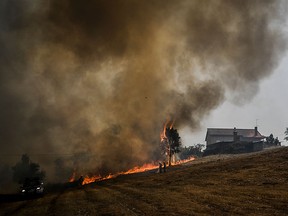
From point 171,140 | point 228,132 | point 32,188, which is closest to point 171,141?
point 171,140

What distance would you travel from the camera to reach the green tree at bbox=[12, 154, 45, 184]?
56.0 meters

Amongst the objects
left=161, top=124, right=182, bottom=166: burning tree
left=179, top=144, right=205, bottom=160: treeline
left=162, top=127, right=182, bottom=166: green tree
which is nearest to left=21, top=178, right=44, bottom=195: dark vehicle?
left=161, top=124, right=182, bottom=166: burning tree

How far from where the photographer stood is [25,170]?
190 feet

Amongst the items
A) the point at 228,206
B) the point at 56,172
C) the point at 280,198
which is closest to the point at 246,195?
the point at 280,198

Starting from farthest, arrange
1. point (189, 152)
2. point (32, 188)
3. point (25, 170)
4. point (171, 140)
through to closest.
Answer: point (189, 152) < point (171, 140) < point (25, 170) < point (32, 188)

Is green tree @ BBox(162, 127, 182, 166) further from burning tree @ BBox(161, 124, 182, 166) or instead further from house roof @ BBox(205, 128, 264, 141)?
house roof @ BBox(205, 128, 264, 141)

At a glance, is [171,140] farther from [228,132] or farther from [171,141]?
[228,132]

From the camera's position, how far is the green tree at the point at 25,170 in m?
56.0

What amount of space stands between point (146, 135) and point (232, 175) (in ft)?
146

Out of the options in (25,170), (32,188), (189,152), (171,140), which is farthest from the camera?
(189,152)

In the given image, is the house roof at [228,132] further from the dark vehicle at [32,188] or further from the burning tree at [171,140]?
the dark vehicle at [32,188]

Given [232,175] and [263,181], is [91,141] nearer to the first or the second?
[232,175]

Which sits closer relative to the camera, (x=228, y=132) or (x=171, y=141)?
(x=171, y=141)

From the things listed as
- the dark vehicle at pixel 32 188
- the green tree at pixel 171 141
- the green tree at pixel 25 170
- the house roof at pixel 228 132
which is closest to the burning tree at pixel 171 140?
the green tree at pixel 171 141
